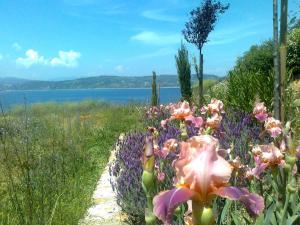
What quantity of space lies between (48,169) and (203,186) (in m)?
4.53

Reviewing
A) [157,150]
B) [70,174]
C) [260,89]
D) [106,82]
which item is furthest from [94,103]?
[106,82]

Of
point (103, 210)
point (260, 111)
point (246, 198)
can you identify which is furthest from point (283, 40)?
point (246, 198)

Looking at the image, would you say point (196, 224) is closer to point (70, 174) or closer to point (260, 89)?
point (70, 174)

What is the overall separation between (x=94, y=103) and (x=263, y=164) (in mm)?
22221

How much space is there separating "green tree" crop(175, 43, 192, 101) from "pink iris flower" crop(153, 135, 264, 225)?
545 inches

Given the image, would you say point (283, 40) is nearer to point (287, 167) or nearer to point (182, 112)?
point (182, 112)

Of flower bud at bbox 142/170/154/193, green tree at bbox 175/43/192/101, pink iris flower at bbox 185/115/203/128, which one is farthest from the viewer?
green tree at bbox 175/43/192/101

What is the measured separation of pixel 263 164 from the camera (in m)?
2.77

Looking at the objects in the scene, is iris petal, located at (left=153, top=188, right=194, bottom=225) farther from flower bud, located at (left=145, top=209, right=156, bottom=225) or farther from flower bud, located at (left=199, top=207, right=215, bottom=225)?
flower bud, located at (left=145, top=209, right=156, bottom=225)

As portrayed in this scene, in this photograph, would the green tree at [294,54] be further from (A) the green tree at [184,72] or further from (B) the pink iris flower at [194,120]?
(B) the pink iris flower at [194,120]

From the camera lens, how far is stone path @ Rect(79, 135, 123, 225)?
17.7 feet

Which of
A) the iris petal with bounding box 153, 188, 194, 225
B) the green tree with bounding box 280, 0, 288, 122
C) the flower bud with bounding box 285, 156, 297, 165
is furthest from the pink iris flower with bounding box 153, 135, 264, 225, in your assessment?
the green tree with bounding box 280, 0, 288, 122

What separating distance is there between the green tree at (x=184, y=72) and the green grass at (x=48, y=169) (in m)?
2.40

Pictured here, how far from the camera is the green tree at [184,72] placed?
15.6 meters
